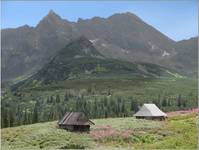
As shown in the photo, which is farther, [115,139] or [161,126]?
[161,126]

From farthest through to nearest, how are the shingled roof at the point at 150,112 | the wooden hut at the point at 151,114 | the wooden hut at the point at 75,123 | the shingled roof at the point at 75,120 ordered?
the shingled roof at the point at 150,112 < the wooden hut at the point at 151,114 < the shingled roof at the point at 75,120 < the wooden hut at the point at 75,123

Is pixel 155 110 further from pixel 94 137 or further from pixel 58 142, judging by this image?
pixel 58 142

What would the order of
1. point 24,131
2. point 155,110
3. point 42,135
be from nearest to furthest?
1. point 42,135
2. point 24,131
3. point 155,110

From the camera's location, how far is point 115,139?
72500 mm

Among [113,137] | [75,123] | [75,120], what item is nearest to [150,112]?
[75,120]

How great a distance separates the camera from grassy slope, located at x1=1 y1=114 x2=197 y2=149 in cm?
6387

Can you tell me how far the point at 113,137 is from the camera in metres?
73.3

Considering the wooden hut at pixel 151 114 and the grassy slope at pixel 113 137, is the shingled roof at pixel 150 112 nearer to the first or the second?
the wooden hut at pixel 151 114

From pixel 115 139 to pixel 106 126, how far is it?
12583 millimetres

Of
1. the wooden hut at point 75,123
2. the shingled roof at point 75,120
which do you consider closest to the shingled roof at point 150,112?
the shingled roof at point 75,120

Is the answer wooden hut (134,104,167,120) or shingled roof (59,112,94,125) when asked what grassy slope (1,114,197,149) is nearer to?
shingled roof (59,112,94,125)

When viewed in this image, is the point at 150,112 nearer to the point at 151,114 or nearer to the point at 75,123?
the point at 151,114

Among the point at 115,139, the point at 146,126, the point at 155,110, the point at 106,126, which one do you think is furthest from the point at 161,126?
the point at 155,110

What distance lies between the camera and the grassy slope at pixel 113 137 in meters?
63.9
